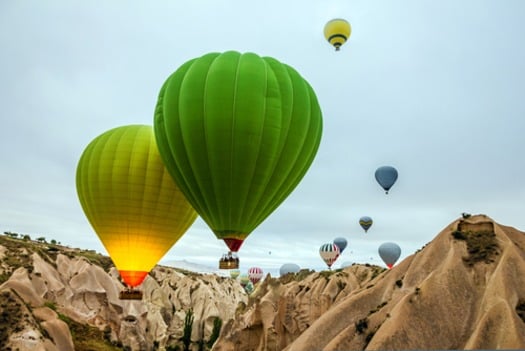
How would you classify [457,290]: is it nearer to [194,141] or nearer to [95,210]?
[194,141]

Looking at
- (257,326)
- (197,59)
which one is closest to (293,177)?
(197,59)

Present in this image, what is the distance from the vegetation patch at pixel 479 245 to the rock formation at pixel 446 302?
61mm

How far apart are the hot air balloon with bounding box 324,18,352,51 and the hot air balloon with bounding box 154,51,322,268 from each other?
13.6 m

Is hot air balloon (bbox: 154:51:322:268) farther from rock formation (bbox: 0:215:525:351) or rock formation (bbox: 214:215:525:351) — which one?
rock formation (bbox: 0:215:525:351)

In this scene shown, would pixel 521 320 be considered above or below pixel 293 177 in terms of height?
below

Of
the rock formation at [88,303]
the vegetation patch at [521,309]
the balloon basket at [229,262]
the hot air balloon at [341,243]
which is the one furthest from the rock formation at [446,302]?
the hot air balloon at [341,243]

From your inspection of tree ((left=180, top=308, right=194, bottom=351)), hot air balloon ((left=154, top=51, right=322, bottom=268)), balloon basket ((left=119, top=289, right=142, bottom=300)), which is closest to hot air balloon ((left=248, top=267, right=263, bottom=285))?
tree ((left=180, top=308, right=194, bottom=351))

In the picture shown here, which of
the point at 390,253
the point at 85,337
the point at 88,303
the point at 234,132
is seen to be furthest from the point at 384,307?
the point at 88,303

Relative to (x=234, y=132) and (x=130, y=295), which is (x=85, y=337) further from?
(x=234, y=132)

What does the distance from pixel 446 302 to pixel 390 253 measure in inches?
1536

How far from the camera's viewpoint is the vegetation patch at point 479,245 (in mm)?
28438

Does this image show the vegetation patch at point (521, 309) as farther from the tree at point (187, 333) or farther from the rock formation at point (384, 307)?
the tree at point (187, 333)

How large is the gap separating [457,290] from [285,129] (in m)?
15.2

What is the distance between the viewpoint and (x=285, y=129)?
2645 centimetres
